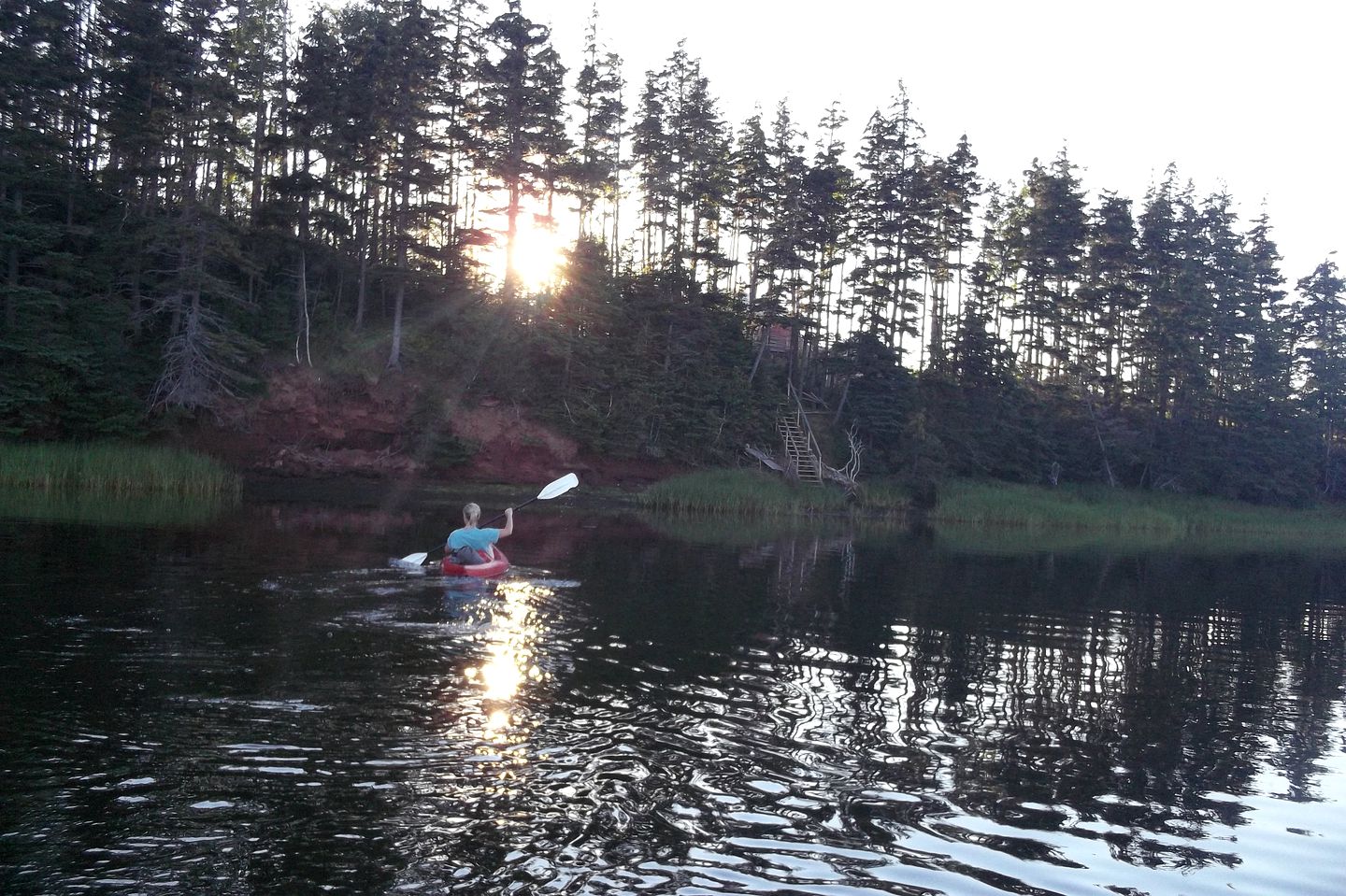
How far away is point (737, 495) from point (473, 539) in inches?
913

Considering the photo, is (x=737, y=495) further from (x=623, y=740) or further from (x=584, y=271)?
(x=623, y=740)

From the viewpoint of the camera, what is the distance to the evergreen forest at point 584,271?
34625mm

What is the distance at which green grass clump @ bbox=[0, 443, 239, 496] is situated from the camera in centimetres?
2847

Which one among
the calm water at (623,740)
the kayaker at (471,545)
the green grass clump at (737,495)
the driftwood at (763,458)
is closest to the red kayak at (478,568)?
the kayaker at (471,545)

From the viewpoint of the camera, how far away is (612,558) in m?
21.2

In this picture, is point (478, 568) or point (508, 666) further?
point (478, 568)

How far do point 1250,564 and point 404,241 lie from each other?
3132cm

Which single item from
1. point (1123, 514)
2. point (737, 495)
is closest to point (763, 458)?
point (737, 495)

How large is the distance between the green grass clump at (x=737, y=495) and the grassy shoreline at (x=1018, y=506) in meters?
0.04

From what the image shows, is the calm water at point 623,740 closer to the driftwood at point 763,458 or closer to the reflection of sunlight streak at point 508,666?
the reflection of sunlight streak at point 508,666

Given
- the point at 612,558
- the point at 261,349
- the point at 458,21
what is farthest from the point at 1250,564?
the point at 458,21

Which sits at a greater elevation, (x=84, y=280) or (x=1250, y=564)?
(x=84, y=280)

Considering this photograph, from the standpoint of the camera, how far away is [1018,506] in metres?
43.5

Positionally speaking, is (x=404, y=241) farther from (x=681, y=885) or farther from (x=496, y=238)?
(x=681, y=885)
